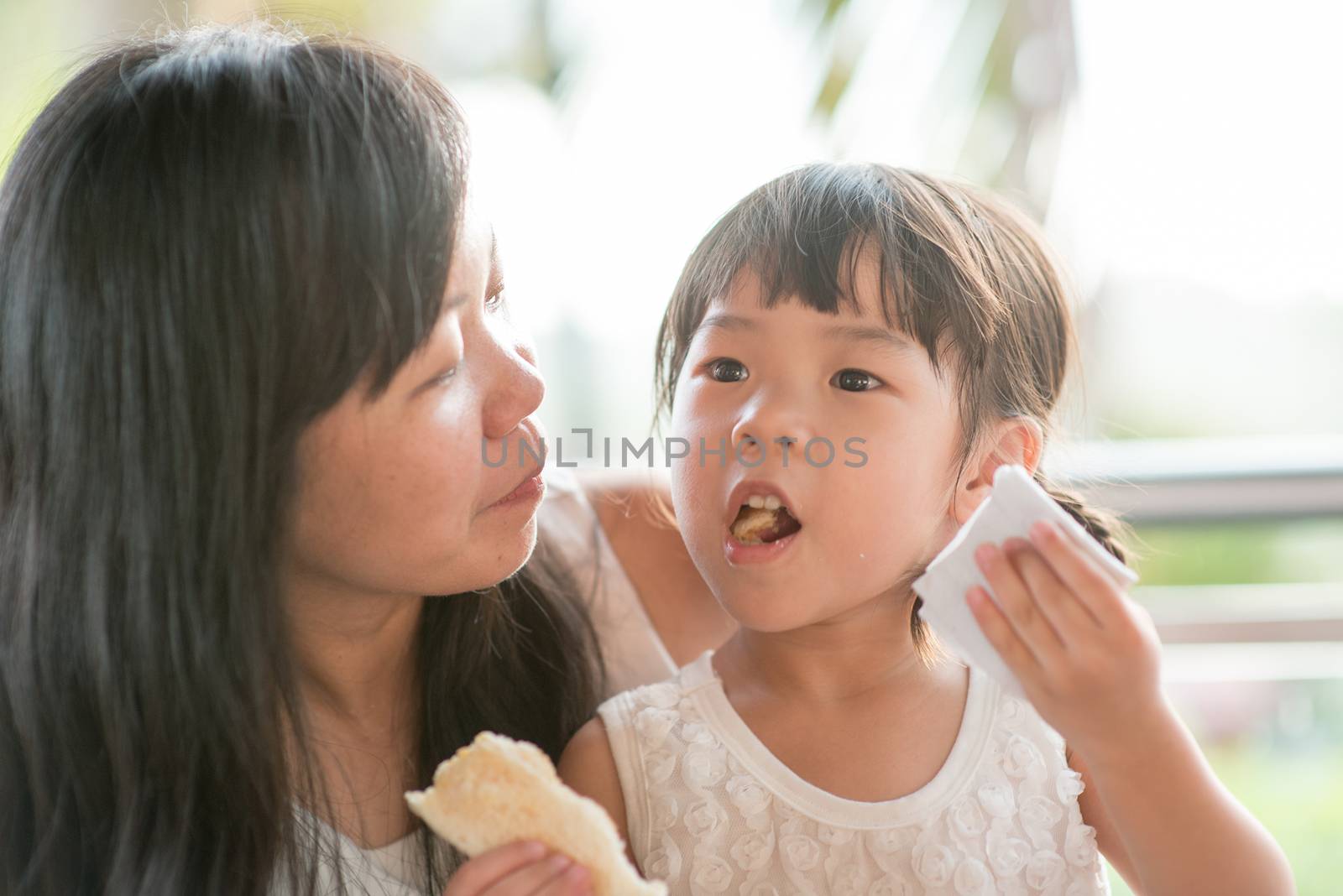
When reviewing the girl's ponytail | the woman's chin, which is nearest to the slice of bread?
the woman's chin

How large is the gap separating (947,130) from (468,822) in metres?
2.03

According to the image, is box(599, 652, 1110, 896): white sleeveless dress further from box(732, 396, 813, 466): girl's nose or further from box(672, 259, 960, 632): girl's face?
box(732, 396, 813, 466): girl's nose

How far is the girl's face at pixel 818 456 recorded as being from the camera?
3.31 ft

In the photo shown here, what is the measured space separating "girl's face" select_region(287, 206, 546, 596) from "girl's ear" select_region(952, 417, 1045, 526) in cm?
41

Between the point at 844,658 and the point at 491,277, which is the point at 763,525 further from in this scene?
the point at 491,277

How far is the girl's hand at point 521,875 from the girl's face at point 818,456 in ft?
0.94

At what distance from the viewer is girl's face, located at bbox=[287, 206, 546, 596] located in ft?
3.08

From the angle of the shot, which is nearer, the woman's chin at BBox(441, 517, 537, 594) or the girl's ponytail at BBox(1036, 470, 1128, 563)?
the woman's chin at BBox(441, 517, 537, 594)

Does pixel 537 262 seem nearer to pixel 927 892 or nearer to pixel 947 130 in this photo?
pixel 947 130

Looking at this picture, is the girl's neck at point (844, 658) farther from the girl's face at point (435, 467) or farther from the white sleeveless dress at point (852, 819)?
the girl's face at point (435, 467)

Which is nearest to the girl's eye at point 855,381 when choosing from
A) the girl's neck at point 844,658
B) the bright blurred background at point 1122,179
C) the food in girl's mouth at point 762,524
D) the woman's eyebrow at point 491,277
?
the food in girl's mouth at point 762,524

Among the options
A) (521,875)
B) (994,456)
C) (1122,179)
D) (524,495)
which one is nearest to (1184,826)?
(994,456)

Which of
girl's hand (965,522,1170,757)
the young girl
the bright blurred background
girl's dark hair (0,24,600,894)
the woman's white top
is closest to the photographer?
girl's hand (965,522,1170,757)

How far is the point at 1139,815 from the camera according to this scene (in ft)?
2.82
